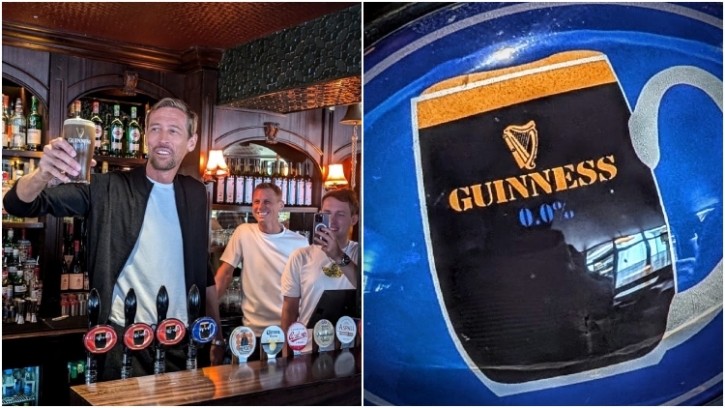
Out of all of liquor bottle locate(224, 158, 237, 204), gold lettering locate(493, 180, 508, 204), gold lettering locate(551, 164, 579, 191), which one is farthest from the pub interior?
A: gold lettering locate(551, 164, 579, 191)

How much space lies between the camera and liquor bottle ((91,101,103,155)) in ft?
6.16

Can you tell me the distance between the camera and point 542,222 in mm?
1545

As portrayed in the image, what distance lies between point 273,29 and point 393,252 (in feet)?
2.89

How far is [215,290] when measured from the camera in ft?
6.32

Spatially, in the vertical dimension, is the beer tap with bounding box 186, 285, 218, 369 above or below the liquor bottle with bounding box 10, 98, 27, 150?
below

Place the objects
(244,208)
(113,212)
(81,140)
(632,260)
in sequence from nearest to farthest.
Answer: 1. (632,260)
2. (81,140)
3. (113,212)
4. (244,208)

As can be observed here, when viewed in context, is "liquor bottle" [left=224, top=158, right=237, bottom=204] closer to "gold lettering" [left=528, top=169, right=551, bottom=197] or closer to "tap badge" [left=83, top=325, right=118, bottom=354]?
"tap badge" [left=83, top=325, right=118, bottom=354]

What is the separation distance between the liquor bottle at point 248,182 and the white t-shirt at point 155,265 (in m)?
0.21

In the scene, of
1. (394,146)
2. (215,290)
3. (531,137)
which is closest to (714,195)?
(531,137)

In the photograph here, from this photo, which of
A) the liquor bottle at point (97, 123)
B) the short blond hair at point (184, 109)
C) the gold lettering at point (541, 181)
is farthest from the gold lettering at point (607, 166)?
the liquor bottle at point (97, 123)

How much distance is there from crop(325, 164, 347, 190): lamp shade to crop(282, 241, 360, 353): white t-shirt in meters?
0.18

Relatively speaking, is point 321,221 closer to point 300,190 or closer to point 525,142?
point 300,190

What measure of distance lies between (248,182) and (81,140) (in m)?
0.48

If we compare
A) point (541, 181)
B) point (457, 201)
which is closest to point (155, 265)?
point (457, 201)
